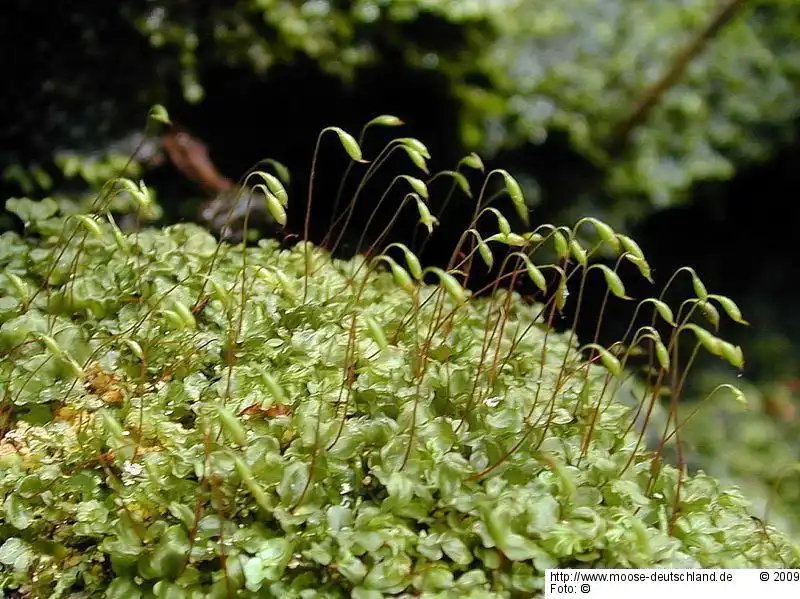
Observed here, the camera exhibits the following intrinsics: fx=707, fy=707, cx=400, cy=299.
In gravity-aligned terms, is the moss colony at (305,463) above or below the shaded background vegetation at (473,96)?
below

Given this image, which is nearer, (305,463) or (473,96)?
(305,463)

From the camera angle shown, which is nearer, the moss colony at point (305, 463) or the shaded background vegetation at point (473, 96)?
the moss colony at point (305, 463)

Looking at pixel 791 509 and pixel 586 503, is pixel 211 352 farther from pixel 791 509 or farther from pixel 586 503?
pixel 791 509

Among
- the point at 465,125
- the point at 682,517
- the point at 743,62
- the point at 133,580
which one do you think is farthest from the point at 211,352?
the point at 743,62

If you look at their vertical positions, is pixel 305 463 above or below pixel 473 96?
below
